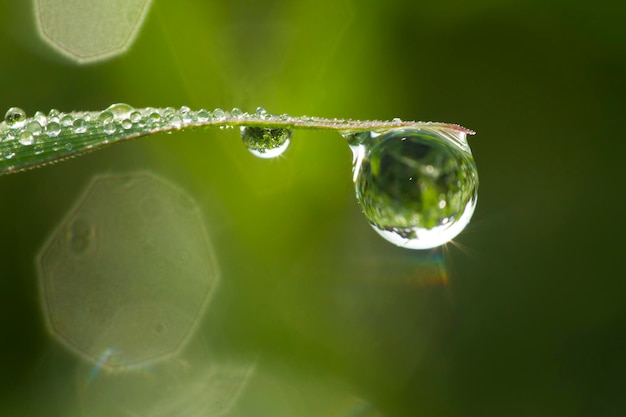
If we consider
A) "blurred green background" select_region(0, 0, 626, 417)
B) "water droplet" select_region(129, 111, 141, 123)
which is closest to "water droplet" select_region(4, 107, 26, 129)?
"water droplet" select_region(129, 111, 141, 123)

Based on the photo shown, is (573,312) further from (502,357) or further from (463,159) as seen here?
(463,159)

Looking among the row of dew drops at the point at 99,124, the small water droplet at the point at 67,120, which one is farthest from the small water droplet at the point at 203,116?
the small water droplet at the point at 67,120

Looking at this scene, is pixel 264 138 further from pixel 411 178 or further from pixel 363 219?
pixel 363 219

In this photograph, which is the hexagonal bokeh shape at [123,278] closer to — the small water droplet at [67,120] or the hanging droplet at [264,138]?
the hanging droplet at [264,138]

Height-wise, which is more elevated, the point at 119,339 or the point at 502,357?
the point at 502,357

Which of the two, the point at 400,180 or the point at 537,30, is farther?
the point at 537,30

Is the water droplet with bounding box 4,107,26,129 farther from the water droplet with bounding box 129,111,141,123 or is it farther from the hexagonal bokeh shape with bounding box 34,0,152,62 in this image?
the hexagonal bokeh shape with bounding box 34,0,152,62

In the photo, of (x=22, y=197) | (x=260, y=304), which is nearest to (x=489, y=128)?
(x=260, y=304)
